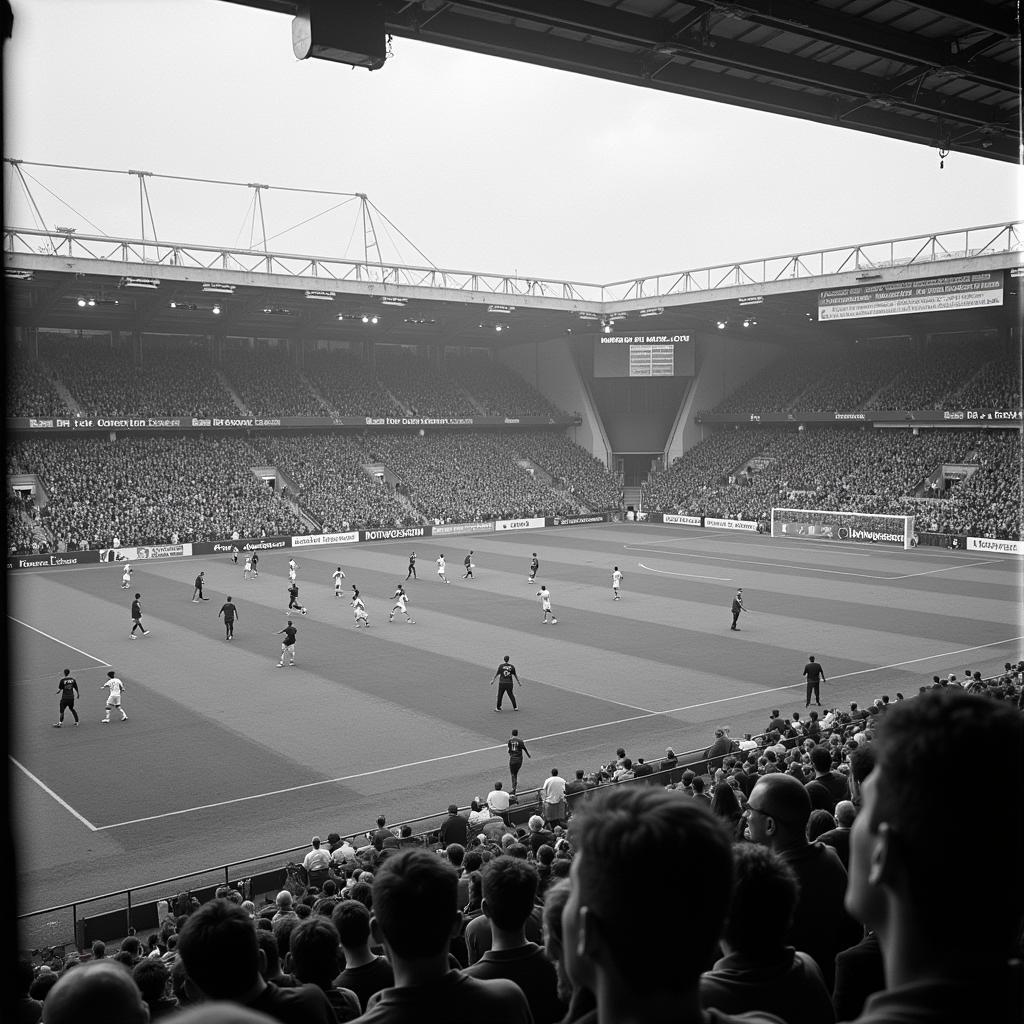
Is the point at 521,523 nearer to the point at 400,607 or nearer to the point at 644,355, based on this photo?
the point at 644,355

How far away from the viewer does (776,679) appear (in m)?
26.5

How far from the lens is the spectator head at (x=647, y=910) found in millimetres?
2129

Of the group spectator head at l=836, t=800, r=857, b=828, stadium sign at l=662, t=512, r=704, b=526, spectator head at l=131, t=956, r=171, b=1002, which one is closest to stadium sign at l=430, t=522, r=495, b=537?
stadium sign at l=662, t=512, r=704, b=526

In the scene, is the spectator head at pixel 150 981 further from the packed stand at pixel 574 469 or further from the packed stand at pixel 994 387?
the packed stand at pixel 574 469

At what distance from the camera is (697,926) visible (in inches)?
85.0

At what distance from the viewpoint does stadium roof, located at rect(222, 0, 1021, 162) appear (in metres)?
9.46

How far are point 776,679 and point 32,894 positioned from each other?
61.8ft

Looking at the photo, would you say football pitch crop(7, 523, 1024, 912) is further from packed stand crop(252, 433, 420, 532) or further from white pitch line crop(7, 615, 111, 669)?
packed stand crop(252, 433, 420, 532)

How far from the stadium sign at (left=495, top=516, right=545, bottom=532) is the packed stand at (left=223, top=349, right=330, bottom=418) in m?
15.4

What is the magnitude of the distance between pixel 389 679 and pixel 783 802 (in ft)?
71.1

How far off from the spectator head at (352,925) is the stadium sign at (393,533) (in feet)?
187

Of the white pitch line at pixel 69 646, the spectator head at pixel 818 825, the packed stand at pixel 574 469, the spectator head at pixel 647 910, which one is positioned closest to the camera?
the spectator head at pixel 647 910

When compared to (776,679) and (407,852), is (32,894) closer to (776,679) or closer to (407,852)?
(407,852)

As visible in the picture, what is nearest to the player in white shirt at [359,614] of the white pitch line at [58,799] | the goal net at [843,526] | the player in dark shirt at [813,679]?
the white pitch line at [58,799]
